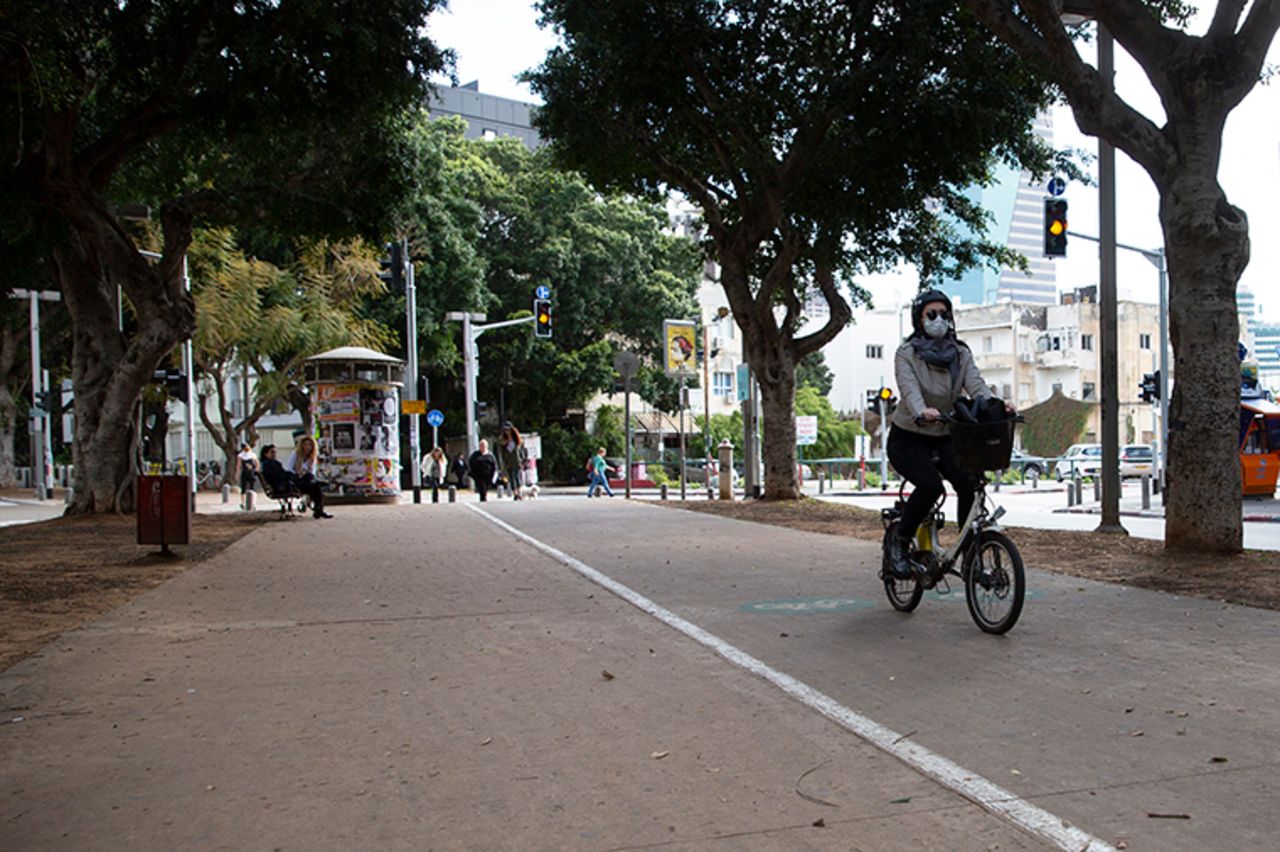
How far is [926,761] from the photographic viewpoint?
4.14m

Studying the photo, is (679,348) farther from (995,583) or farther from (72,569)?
(995,583)

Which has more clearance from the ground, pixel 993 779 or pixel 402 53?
pixel 402 53

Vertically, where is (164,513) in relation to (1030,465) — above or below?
above

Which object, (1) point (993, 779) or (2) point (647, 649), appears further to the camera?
(2) point (647, 649)

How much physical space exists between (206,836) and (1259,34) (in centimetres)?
1012

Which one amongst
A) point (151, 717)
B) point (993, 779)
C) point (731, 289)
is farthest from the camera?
point (731, 289)

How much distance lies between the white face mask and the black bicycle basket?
778 millimetres

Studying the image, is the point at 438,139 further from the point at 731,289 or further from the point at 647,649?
the point at 647,649

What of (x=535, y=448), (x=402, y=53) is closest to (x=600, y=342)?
(x=535, y=448)

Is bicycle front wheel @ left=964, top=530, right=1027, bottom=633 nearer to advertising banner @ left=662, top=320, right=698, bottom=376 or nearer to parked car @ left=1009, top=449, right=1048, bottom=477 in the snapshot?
advertising banner @ left=662, top=320, right=698, bottom=376

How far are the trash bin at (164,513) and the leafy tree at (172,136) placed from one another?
4288 millimetres

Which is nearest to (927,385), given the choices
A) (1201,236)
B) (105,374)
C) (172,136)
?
(1201,236)

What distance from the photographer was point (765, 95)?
64.5 ft

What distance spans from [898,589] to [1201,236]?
4.60 metres
